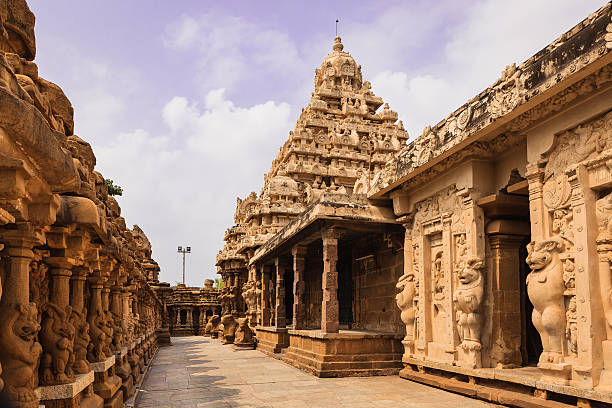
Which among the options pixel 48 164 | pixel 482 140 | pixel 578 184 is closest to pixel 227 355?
pixel 482 140

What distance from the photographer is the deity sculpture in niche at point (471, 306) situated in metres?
8.04

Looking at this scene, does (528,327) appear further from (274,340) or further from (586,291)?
(274,340)

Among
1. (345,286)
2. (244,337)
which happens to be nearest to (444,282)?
(345,286)

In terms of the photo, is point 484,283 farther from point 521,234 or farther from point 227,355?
point 227,355

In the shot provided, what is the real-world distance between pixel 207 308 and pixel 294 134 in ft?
47.6

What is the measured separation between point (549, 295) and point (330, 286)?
5456mm

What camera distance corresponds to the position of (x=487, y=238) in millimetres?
8375

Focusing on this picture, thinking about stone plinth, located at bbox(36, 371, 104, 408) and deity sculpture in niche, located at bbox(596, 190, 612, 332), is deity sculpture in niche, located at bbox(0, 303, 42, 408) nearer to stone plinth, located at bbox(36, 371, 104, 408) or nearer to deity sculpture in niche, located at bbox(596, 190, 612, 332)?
stone plinth, located at bbox(36, 371, 104, 408)

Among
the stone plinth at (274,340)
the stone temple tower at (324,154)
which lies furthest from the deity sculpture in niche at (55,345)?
the stone temple tower at (324,154)

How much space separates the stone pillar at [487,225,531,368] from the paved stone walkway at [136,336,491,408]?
3.07 ft

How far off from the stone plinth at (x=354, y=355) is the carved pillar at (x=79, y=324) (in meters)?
6.10

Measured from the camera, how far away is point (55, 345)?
4484 millimetres

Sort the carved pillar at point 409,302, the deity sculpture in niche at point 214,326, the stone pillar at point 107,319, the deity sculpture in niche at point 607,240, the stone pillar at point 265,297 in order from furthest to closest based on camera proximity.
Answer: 1. the deity sculpture in niche at point 214,326
2. the stone pillar at point 265,297
3. the carved pillar at point 409,302
4. the stone pillar at point 107,319
5. the deity sculpture in niche at point 607,240

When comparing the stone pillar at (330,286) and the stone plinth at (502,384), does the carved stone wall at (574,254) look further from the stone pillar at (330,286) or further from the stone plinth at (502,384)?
the stone pillar at (330,286)
